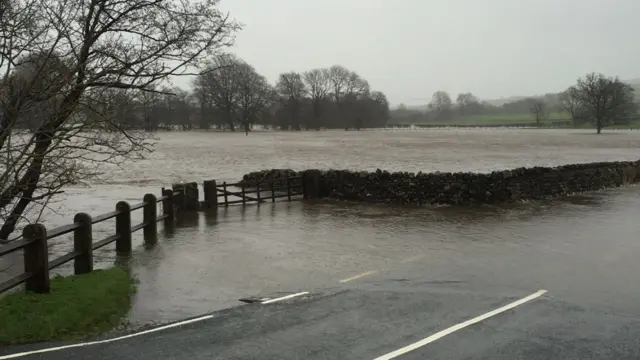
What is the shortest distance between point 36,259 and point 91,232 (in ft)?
9.17

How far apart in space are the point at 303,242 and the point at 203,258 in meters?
2.81

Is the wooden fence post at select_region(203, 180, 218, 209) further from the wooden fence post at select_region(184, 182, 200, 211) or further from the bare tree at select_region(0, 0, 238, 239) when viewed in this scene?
the bare tree at select_region(0, 0, 238, 239)

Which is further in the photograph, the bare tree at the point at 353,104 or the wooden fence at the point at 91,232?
the bare tree at the point at 353,104

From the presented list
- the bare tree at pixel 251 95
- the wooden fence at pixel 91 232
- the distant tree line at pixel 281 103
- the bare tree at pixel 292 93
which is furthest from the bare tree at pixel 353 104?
the wooden fence at pixel 91 232

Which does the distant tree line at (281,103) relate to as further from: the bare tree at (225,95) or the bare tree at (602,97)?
the bare tree at (602,97)

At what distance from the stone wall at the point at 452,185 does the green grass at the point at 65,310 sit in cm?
1372

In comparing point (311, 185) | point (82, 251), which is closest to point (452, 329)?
point (82, 251)

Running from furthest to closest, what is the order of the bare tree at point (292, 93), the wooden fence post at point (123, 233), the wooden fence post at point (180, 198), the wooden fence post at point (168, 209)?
the bare tree at point (292, 93) → the wooden fence post at point (180, 198) → the wooden fence post at point (168, 209) → the wooden fence post at point (123, 233)

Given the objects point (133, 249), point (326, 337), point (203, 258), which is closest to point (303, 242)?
point (203, 258)

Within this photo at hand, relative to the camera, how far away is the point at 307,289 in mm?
9656

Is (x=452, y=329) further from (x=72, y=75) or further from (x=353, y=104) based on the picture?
(x=353, y=104)

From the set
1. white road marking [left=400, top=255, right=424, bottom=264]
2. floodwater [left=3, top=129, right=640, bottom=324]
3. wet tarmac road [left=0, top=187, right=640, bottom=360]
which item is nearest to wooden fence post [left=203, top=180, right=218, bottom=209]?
floodwater [left=3, top=129, right=640, bottom=324]

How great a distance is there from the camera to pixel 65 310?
775 centimetres

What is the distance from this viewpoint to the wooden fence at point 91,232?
8086 millimetres
